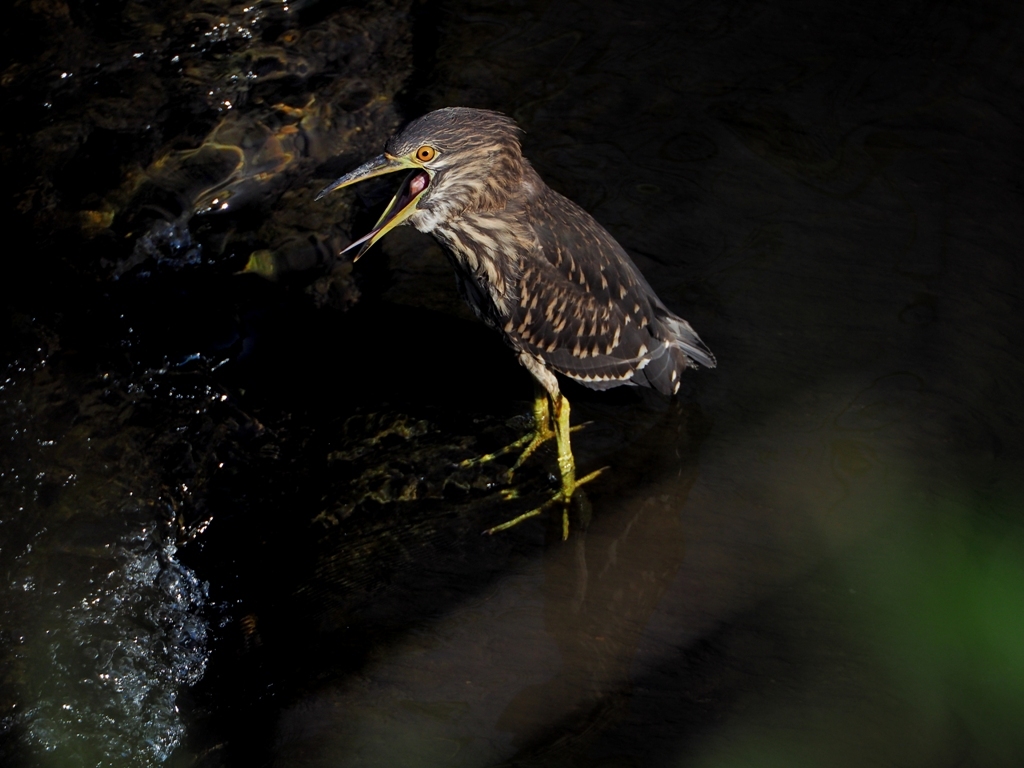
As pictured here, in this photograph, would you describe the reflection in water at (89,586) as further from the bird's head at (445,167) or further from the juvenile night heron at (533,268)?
the bird's head at (445,167)

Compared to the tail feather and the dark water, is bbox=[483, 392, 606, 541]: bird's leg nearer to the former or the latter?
the dark water

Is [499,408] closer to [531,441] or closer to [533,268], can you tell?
[531,441]

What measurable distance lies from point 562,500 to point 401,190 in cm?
142

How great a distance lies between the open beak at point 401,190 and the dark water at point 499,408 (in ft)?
3.35

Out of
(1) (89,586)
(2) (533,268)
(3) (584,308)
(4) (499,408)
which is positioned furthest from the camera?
(4) (499,408)

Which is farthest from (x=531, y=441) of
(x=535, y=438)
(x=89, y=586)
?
(x=89, y=586)

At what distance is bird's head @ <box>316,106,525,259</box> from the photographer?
3.25m

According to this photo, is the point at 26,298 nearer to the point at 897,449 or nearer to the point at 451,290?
the point at 451,290

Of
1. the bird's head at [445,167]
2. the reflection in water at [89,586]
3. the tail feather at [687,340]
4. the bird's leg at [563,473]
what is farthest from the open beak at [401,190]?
the reflection in water at [89,586]

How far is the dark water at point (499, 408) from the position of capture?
10.1 ft

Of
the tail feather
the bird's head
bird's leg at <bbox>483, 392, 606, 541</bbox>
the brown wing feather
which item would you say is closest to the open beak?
the bird's head

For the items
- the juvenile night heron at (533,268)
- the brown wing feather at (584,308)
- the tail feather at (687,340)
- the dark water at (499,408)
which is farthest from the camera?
the tail feather at (687,340)

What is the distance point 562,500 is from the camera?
375 centimetres

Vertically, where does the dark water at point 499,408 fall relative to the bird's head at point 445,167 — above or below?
below
